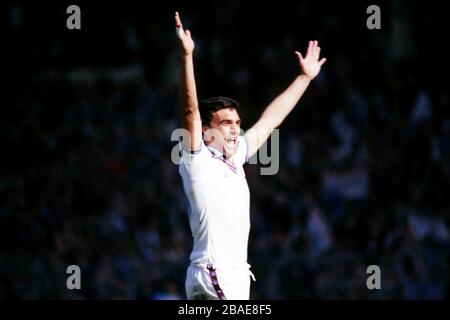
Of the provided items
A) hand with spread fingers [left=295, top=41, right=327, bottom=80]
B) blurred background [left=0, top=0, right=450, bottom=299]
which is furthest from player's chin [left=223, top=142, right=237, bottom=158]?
blurred background [left=0, top=0, right=450, bottom=299]

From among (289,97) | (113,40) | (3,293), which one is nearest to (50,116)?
(113,40)

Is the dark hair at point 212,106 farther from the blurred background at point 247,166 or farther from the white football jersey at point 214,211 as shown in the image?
Answer: the blurred background at point 247,166

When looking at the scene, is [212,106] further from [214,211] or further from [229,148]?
[214,211]

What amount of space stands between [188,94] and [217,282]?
124 centimetres

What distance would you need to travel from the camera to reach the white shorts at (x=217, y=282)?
23.3ft

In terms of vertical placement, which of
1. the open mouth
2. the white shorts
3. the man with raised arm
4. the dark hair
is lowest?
the white shorts

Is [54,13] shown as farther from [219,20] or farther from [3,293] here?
[3,293]

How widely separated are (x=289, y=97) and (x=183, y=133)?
3.68ft

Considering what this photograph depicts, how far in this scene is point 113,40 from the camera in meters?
18.6

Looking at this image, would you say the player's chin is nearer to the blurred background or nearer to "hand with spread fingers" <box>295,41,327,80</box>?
"hand with spread fingers" <box>295,41,327,80</box>

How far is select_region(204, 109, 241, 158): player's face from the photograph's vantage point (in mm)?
7359

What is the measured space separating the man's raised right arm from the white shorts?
0.82 meters

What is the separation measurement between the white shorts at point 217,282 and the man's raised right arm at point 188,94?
2.68 feet

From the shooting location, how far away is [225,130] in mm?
7359
